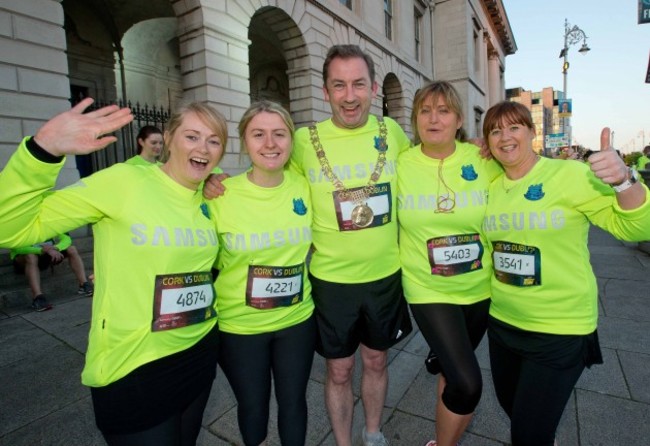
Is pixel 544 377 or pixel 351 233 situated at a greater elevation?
pixel 351 233

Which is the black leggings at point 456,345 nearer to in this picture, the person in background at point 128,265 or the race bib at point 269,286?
the race bib at point 269,286

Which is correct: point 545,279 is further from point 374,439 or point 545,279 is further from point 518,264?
point 374,439

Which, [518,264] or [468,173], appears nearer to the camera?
[518,264]

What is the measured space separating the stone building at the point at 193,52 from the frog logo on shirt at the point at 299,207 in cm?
78

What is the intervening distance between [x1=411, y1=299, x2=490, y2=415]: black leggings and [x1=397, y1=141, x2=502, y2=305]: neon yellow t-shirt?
6cm

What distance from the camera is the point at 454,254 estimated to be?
2.02 m

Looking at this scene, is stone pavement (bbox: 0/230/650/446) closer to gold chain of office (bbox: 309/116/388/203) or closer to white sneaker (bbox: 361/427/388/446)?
white sneaker (bbox: 361/427/388/446)

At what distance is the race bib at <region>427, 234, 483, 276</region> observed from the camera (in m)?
2.02

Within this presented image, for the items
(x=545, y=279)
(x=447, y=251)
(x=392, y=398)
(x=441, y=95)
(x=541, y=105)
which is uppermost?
(x=541, y=105)

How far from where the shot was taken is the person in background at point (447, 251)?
1.97 metres

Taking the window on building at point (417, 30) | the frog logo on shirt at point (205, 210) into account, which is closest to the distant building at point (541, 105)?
the window on building at point (417, 30)

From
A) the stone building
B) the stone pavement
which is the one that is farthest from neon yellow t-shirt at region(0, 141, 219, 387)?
the stone pavement

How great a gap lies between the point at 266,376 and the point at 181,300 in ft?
2.14

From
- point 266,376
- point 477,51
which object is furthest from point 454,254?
point 477,51
